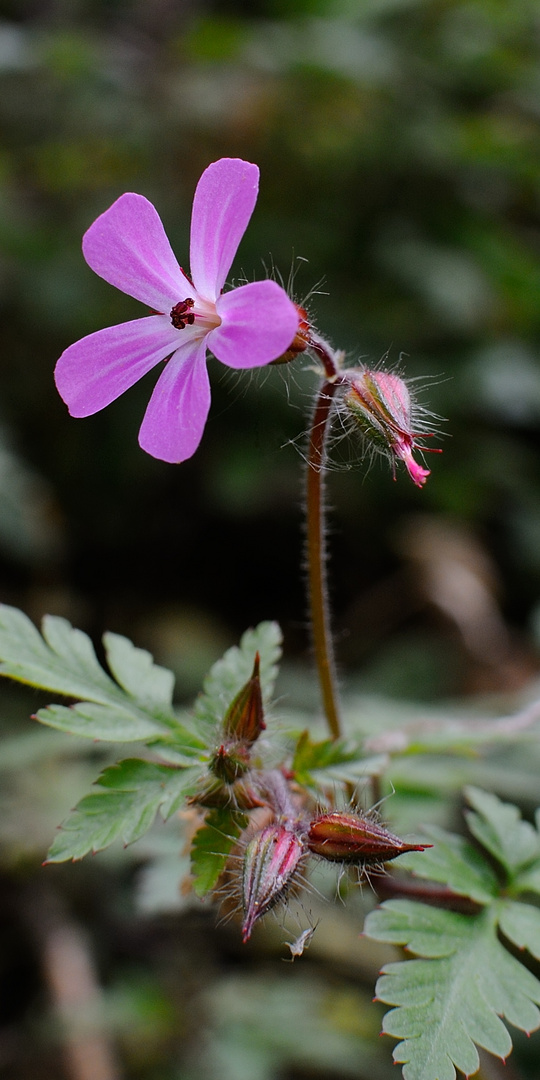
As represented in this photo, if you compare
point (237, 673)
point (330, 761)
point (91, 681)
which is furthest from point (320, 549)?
point (91, 681)

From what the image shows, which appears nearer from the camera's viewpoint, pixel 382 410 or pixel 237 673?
pixel 382 410

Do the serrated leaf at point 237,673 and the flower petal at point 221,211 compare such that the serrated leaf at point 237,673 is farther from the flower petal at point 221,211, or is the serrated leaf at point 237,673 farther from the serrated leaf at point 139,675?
the flower petal at point 221,211

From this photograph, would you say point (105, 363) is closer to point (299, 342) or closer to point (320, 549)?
point (299, 342)

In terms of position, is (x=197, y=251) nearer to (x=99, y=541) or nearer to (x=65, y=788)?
(x=65, y=788)

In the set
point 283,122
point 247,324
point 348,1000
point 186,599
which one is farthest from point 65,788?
point 283,122

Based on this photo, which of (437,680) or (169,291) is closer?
(169,291)

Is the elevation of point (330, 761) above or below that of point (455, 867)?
above

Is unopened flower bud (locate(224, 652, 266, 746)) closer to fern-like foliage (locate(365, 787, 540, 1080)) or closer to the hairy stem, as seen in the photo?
the hairy stem

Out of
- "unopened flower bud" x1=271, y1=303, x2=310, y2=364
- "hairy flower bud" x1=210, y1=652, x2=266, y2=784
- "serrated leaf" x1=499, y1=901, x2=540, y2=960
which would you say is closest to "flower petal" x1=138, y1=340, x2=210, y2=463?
"unopened flower bud" x1=271, y1=303, x2=310, y2=364
